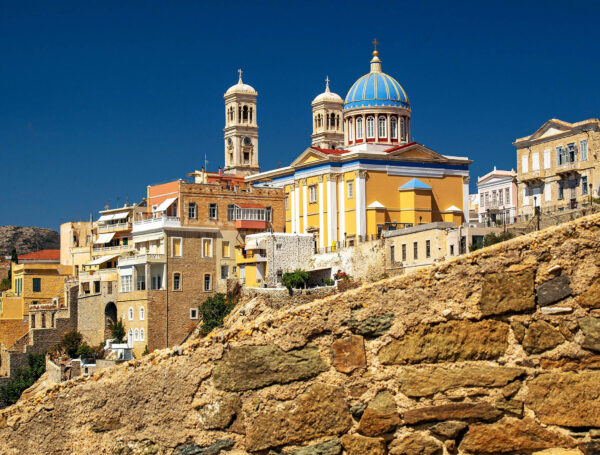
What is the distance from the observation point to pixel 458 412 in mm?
5969

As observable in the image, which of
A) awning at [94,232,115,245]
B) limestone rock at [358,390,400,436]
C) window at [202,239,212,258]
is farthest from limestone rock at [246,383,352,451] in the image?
awning at [94,232,115,245]

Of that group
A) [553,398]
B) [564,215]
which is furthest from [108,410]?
[564,215]

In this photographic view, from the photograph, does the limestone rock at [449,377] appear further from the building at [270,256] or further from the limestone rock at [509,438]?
the building at [270,256]

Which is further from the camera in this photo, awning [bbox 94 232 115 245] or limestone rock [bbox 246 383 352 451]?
awning [bbox 94 232 115 245]

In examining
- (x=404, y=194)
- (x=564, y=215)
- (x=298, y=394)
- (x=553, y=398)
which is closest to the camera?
(x=553, y=398)

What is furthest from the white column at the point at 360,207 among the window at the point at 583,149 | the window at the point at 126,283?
the window at the point at 126,283

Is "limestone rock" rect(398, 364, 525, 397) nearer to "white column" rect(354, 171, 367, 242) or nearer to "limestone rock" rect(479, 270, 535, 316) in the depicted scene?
"limestone rock" rect(479, 270, 535, 316)

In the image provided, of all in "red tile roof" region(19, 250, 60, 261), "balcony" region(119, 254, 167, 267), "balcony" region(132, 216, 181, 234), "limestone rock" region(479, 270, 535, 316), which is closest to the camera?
"limestone rock" region(479, 270, 535, 316)

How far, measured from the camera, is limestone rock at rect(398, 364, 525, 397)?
5.96 m

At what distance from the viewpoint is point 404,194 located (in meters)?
45.1

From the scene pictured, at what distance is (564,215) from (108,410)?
30857mm

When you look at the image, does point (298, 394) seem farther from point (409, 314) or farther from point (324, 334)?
point (409, 314)

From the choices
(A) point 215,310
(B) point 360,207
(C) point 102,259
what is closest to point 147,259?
(A) point 215,310

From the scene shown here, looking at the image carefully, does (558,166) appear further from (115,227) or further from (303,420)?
(303,420)
